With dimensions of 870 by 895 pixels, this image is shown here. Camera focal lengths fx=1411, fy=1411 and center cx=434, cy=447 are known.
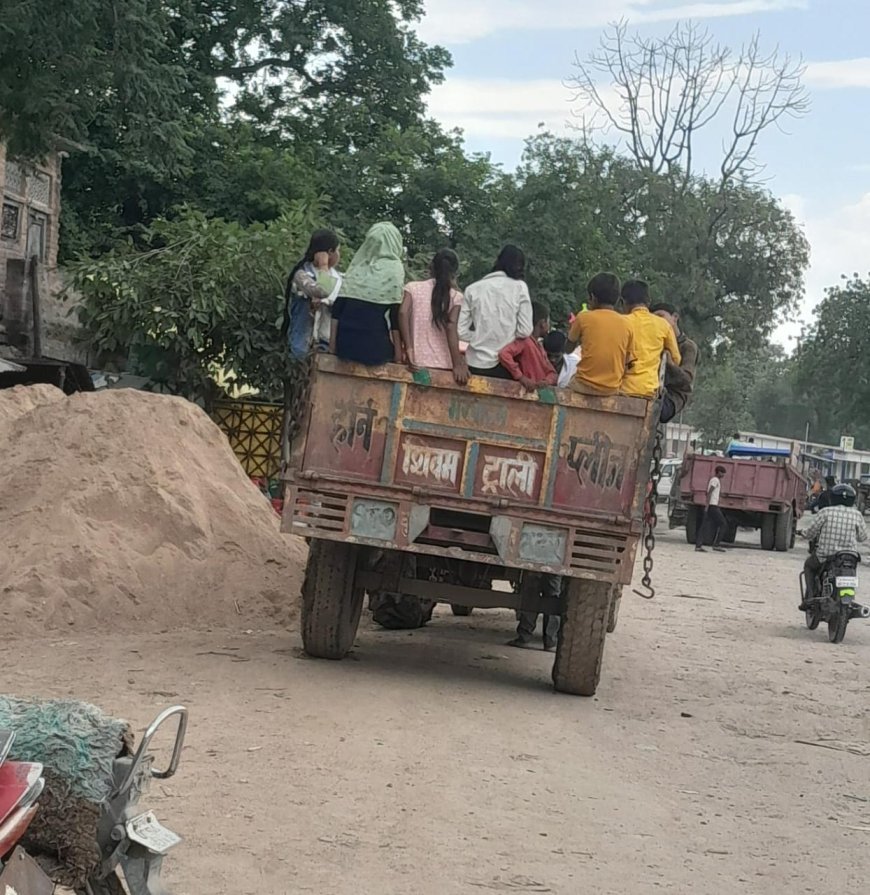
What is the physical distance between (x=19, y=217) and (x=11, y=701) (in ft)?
77.9

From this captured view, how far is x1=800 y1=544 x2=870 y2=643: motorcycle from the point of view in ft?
45.2

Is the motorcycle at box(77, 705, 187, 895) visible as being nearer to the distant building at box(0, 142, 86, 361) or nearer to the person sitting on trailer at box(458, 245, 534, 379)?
the person sitting on trailer at box(458, 245, 534, 379)

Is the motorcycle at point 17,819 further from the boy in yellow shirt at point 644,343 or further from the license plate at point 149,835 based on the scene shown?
the boy in yellow shirt at point 644,343

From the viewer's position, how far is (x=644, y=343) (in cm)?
896

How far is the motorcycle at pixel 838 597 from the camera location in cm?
1379

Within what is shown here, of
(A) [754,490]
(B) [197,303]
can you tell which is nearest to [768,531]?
(A) [754,490]

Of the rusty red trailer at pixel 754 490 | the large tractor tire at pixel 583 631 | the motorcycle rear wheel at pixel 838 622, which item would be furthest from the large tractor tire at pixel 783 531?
the large tractor tire at pixel 583 631

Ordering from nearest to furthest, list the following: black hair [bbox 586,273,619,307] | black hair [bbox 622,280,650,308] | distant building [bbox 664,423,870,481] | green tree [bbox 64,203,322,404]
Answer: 1. black hair [bbox 586,273,619,307]
2. black hair [bbox 622,280,650,308]
3. green tree [bbox 64,203,322,404]
4. distant building [bbox 664,423,870,481]

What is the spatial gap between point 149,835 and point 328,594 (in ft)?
18.4

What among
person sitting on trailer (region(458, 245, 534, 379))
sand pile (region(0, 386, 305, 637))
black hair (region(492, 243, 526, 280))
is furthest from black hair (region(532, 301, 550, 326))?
sand pile (region(0, 386, 305, 637))

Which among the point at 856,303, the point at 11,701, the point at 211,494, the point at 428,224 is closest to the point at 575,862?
the point at 11,701

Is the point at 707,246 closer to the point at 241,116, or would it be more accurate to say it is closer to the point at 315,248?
the point at 241,116

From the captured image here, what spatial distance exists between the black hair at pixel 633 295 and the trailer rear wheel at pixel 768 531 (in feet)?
64.1

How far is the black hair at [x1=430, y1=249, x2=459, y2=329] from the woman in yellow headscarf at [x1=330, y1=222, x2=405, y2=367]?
0.22 meters
